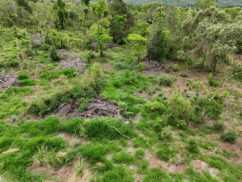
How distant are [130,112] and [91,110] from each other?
159 centimetres

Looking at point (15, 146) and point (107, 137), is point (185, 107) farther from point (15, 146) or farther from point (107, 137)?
point (15, 146)

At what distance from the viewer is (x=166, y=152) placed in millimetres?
5469

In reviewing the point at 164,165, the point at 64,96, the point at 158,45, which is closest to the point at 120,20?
the point at 158,45

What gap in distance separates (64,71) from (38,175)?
7.61m

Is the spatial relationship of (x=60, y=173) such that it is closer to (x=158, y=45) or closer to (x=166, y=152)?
(x=166, y=152)

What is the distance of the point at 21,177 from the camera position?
4555 millimetres

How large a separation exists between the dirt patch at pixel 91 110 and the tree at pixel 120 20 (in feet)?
42.0

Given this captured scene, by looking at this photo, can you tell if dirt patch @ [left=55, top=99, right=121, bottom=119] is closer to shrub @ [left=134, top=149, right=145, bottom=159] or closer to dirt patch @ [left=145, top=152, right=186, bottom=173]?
shrub @ [left=134, top=149, right=145, bottom=159]

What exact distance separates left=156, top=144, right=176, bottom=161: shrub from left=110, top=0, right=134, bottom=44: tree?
49.1ft

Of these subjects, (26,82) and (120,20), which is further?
(120,20)

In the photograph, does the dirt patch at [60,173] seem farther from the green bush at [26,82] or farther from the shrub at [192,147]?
the green bush at [26,82]

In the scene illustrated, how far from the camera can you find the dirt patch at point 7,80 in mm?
9420

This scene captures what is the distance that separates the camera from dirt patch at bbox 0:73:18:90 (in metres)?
9.42

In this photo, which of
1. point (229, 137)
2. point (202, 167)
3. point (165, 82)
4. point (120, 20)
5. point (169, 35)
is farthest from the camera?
point (120, 20)
